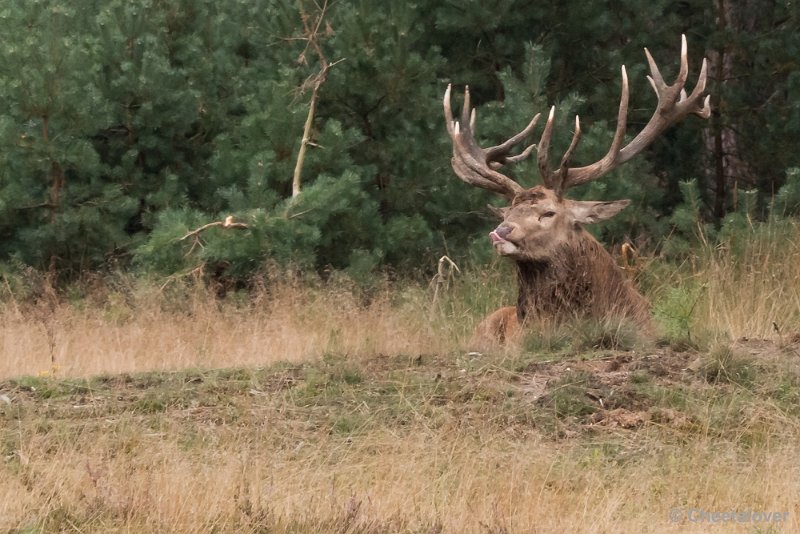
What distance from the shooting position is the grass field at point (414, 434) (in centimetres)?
527

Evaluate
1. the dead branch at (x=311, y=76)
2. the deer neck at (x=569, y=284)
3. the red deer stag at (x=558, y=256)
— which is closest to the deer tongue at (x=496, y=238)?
the red deer stag at (x=558, y=256)

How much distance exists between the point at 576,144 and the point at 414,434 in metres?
3.84

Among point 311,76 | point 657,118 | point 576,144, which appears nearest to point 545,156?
point 576,144

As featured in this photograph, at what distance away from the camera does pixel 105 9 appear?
1333 cm

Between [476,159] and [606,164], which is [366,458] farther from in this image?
[476,159]

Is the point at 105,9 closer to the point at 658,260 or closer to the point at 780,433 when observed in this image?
the point at 658,260

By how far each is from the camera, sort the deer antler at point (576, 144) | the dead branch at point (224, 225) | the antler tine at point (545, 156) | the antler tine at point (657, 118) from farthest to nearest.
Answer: the dead branch at point (224, 225) → the antler tine at point (657, 118) → the deer antler at point (576, 144) → the antler tine at point (545, 156)

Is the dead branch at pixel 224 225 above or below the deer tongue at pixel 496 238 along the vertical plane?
below

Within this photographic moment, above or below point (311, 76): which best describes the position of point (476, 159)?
below

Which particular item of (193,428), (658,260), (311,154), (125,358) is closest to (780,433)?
(193,428)

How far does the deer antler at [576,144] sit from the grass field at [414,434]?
1.18 metres

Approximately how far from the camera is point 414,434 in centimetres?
632

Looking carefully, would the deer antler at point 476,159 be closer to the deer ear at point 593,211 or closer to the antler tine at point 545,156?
the antler tine at point 545,156

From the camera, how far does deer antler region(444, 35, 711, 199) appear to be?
9586mm
